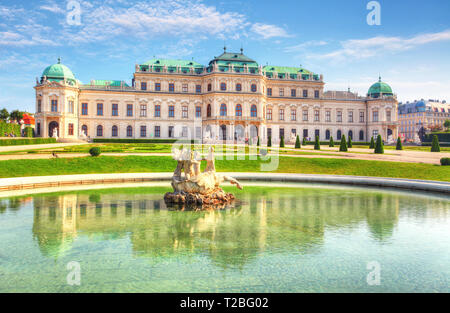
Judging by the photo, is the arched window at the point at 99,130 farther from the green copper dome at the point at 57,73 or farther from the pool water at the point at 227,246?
the pool water at the point at 227,246

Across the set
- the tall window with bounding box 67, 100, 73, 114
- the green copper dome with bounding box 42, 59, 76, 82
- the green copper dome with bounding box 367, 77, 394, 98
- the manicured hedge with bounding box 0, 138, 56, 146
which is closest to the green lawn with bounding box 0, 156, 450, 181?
the manicured hedge with bounding box 0, 138, 56, 146

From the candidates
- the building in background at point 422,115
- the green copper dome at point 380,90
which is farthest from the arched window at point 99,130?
the building in background at point 422,115

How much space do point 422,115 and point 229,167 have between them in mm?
106629

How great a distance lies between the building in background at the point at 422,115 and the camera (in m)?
111

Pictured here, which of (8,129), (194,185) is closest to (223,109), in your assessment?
(8,129)

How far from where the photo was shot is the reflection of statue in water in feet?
48.9

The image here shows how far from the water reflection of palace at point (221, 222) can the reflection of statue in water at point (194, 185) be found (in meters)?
0.89

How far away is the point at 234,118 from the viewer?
199 ft

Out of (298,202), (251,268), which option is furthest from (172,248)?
(298,202)

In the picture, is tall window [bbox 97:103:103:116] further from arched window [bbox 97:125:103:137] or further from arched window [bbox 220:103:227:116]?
arched window [bbox 220:103:227:116]

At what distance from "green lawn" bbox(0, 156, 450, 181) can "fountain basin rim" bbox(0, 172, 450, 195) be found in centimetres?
345
